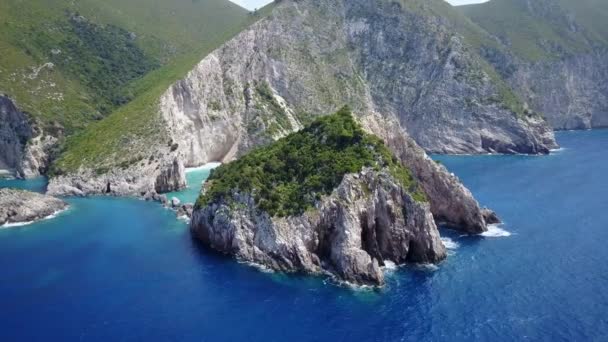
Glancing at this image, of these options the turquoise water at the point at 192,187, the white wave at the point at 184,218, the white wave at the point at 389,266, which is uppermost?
the turquoise water at the point at 192,187

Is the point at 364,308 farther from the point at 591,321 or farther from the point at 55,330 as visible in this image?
Result: the point at 55,330

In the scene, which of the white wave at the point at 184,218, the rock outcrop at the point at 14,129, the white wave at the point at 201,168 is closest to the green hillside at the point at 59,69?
the rock outcrop at the point at 14,129

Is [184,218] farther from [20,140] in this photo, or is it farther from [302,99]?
[302,99]

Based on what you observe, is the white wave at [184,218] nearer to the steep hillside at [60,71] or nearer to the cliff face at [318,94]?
the cliff face at [318,94]

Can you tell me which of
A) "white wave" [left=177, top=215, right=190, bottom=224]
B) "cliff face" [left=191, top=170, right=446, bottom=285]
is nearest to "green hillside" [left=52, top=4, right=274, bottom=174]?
"white wave" [left=177, top=215, right=190, bottom=224]

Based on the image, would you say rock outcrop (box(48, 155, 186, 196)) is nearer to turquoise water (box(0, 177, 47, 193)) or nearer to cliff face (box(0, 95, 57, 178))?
turquoise water (box(0, 177, 47, 193))

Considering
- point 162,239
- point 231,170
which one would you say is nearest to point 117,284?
point 162,239
